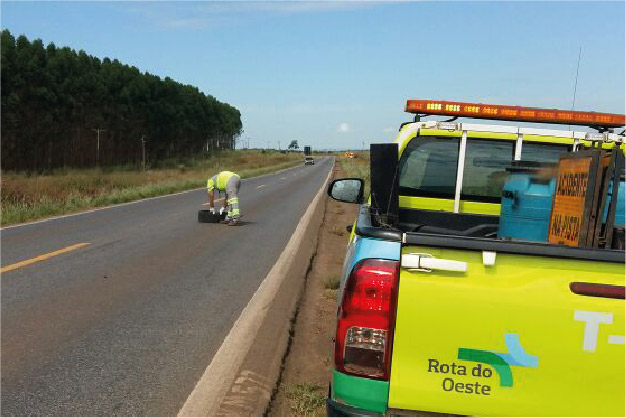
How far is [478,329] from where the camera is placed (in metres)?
1.94

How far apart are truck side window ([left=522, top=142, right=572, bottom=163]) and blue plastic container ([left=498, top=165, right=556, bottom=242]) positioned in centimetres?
52

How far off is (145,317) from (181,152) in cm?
8408

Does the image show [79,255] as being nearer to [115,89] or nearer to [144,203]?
[144,203]

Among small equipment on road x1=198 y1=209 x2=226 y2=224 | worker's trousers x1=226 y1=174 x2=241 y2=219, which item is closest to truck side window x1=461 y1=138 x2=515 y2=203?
worker's trousers x1=226 y1=174 x2=241 y2=219

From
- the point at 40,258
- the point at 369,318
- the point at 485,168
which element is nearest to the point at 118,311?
the point at 40,258

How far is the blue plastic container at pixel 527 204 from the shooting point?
3543mm

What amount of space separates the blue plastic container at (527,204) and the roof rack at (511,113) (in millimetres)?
609

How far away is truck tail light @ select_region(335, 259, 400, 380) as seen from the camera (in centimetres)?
199

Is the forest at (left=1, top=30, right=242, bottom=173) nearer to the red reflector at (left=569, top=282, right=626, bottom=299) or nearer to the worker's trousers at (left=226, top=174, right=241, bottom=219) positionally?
the worker's trousers at (left=226, top=174, right=241, bottom=219)

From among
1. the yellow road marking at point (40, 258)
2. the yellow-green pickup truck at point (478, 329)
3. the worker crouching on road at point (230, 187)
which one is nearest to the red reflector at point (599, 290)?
the yellow-green pickup truck at point (478, 329)

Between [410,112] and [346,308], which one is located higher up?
[410,112]

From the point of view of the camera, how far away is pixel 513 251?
1.94 metres

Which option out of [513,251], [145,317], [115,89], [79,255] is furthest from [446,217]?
[115,89]

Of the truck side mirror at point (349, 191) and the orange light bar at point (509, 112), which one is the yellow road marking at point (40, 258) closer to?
the truck side mirror at point (349, 191)
